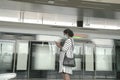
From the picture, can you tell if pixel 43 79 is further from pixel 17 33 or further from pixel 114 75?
pixel 114 75

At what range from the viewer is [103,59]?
875 cm

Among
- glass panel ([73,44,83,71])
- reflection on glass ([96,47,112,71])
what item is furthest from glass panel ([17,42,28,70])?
reflection on glass ([96,47,112,71])

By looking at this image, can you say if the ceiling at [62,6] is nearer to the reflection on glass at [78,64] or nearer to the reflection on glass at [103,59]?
the reflection on glass at [103,59]

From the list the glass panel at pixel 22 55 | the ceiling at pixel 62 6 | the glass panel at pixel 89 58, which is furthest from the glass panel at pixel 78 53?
the glass panel at pixel 22 55

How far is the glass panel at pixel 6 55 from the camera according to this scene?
7.50 meters

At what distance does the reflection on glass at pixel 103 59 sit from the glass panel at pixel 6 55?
360 cm

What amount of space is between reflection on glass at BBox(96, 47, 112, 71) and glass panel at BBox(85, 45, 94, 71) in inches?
11.1

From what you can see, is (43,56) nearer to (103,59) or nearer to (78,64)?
(78,64)

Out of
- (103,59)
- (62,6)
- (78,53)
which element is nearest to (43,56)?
(78,53)

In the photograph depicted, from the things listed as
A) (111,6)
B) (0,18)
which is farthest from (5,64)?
→ (111,6)

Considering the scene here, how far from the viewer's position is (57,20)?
31.7 ft

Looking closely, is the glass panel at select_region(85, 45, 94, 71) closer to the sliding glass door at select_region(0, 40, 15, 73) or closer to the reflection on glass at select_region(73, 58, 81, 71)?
the reflection on glass at select_region(73, 58, 81, 71)

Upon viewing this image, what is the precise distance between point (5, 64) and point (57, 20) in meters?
3.42

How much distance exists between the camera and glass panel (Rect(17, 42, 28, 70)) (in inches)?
299
